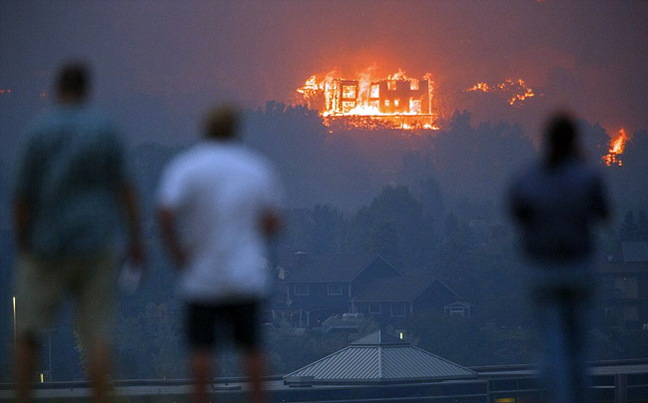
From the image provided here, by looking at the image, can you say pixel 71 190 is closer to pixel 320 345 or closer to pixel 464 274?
pixel 320 345

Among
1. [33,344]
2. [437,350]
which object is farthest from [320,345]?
[33,344]

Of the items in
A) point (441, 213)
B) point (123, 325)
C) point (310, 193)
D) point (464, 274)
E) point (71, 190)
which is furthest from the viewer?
point (310, 193)

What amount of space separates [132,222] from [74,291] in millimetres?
423

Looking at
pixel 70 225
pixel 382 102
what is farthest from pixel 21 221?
pixel 382 102

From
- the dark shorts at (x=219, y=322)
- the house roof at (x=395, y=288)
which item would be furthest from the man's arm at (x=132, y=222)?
the house roof at (x=395, y=288)

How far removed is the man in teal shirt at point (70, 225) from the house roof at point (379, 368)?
74.8 metres

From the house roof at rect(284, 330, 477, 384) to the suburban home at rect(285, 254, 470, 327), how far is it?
44.8 metres

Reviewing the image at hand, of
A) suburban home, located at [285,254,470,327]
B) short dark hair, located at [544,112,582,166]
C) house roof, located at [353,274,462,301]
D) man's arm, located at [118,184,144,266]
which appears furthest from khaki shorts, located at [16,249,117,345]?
house roof, located at [353,274,462,301]

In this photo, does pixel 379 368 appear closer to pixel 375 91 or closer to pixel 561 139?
pixel 561 139

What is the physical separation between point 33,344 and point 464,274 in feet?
461

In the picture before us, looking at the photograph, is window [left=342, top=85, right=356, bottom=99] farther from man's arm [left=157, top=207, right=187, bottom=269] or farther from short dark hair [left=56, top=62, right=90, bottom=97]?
man's arm [left=157, top=207, right=187, bottom=269]

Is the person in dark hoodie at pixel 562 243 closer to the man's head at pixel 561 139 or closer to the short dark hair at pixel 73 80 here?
the man's head at pixel 561 139

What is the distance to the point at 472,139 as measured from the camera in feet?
643

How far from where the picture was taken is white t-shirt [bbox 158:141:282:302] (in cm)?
544
